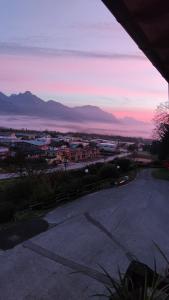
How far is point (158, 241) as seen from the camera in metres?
19.0

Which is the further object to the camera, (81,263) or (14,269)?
(81,263)

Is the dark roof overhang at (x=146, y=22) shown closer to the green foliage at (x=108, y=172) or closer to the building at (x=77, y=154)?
the green foliage at (x=108, y=172)

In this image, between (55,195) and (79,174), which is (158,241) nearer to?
(55,195)

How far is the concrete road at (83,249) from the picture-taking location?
12.3 metres

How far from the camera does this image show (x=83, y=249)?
1614cm

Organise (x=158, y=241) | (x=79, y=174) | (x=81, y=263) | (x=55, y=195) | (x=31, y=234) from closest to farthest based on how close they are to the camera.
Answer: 1. (x=81, y=263)
2. (x=31, y=234)
3. (x=158, y=241)
4. (x=55, y=195)
5. (x=79, y=174)

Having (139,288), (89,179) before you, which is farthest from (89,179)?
(139,288)

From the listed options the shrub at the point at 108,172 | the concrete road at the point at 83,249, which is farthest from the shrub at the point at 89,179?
the concrete road at the point at 83,249

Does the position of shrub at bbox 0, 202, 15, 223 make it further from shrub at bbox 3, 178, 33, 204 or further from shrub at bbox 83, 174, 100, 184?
shrub at bbox 83, 174, 100, 184

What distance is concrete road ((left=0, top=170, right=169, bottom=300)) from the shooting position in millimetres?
12344

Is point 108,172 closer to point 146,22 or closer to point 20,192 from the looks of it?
point 20,192

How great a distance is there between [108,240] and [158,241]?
9.62ft

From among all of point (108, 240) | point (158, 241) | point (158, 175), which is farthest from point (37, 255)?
point (158, 175)

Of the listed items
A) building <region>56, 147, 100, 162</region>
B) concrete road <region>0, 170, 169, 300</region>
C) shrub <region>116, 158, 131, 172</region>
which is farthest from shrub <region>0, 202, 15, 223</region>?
building <region>56, 147, 100, 162</region>
